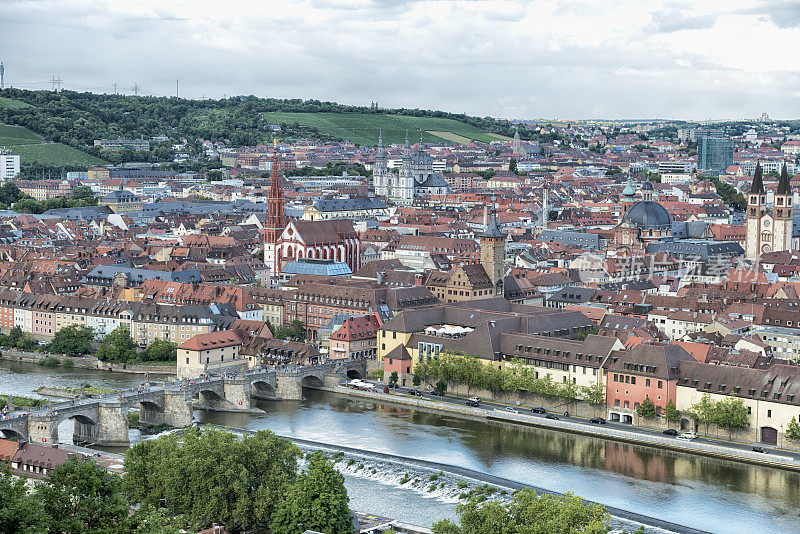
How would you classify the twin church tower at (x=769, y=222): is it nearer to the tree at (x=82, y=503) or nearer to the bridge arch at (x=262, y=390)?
the bridge arch at (x=262, y=390)

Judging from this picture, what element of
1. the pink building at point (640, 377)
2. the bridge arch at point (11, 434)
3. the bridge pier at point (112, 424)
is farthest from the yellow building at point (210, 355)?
the pink building at point (640, 377)

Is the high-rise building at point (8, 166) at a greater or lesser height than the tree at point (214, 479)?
greater

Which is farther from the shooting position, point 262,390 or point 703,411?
point 262,390

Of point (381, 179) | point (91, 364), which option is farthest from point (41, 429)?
point (381, 179)

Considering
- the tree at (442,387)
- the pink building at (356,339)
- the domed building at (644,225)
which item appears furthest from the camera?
the domed building at (644,225)

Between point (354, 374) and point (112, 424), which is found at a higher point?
point (354, 374)

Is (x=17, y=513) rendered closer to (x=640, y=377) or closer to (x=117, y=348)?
(x=640, y=377)

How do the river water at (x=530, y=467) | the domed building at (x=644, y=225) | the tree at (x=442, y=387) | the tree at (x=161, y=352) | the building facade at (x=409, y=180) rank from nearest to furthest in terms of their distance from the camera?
1. the river water at (x=530, y=467)
2. the tree at (x=442, y=387)
3. the tree at (x=161, y=352)
4. the domed building at (x=644, y=225)
5. the building facade at (x=409, y=180)
